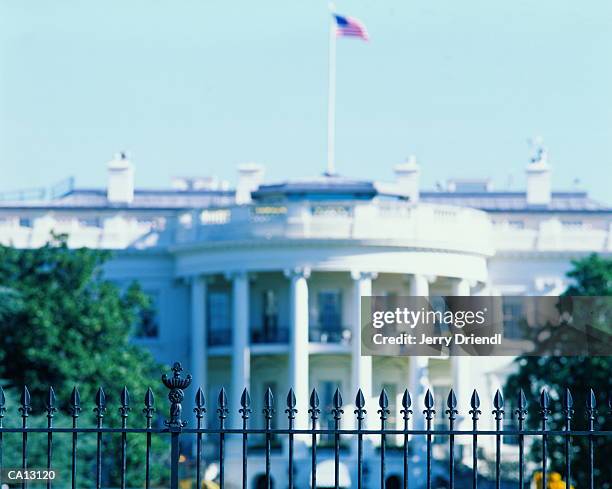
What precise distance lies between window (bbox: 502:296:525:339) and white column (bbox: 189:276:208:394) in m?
11.2

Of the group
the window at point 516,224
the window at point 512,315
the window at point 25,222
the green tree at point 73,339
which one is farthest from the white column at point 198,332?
the green tree at point 73,339

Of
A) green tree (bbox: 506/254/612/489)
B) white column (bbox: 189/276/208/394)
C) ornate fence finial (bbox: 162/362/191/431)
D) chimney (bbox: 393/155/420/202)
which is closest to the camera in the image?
ornate fence finial (bbox: 162/362/191/431)

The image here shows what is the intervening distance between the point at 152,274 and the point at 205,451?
1262 centimetres

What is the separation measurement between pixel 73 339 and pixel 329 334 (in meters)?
20.8

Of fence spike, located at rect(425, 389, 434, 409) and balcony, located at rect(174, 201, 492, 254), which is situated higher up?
balcony, located at rect(174, 201, 492, 254)

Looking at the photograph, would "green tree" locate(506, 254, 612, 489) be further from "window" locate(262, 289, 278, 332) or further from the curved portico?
"window" locate(262, 289, 278, 332)

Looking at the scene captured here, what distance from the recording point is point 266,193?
7888 cm

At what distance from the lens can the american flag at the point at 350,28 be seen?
233ft

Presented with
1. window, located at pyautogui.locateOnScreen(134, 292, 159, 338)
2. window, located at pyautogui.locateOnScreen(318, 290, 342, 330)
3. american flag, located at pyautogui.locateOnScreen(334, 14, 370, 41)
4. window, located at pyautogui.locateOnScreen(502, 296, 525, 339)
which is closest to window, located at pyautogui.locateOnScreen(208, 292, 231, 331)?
window, located at pyautogui.locateOnScreen(134, 292, 159, 338)

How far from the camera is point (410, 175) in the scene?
85.5m

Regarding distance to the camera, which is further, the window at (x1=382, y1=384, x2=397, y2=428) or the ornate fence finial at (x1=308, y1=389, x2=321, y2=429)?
the window at (x1=382, y1=384, x2=397, y2=428)

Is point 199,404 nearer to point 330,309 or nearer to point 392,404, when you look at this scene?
point 392,404

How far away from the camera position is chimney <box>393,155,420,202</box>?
85000 millimetres

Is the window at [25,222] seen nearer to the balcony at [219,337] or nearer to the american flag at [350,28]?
the balcony at [219,337]
